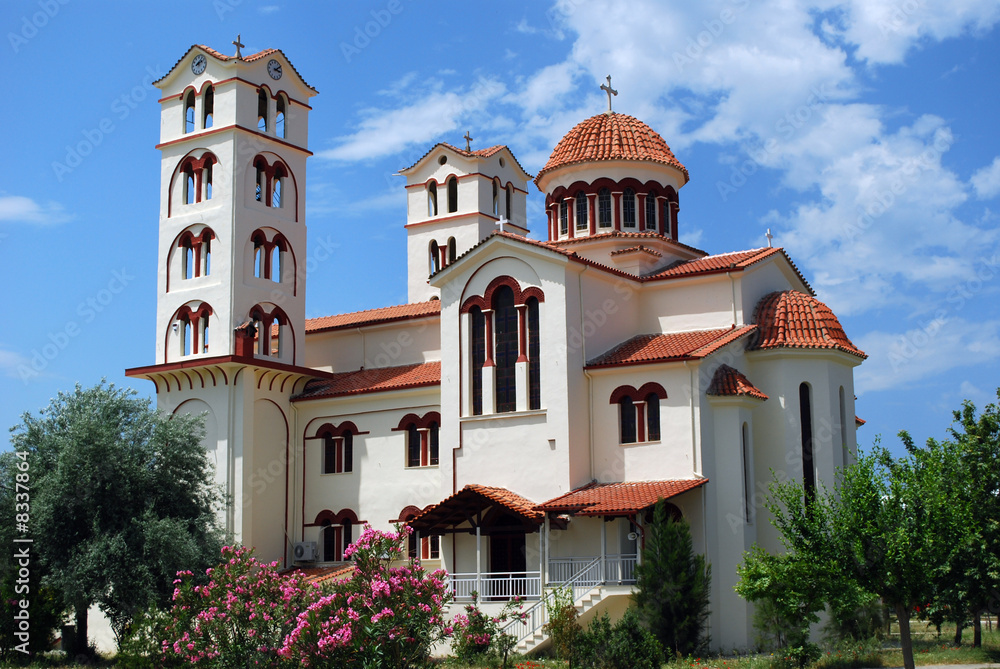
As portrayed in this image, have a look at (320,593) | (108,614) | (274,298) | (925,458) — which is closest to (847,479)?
(925,458)

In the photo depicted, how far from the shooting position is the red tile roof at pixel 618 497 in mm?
25938

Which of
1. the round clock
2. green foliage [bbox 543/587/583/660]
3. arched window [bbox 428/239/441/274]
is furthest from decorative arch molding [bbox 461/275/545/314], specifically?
arched window [bbox 428/239/441/274]

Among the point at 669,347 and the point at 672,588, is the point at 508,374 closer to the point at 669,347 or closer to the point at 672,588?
the point at 669,347

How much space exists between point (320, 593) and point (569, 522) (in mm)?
9916

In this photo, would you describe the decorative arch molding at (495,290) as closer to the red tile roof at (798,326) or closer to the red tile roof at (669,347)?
the red tile roof at (669,347)

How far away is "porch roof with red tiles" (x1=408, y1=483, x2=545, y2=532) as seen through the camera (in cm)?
2736

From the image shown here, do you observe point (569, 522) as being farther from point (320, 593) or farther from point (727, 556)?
point (320, 593)

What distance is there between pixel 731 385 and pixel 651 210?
8696mm

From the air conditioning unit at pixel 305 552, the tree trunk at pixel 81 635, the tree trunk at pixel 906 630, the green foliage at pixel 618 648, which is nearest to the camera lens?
the tree trunk at pixel 906 630

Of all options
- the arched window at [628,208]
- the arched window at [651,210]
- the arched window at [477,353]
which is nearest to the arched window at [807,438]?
the arched window at [651,210]

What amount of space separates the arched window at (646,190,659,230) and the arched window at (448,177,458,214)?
1234 cm

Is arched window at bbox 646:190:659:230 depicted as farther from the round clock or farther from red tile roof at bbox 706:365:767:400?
the round clock

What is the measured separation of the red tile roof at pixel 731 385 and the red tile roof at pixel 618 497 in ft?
7.63

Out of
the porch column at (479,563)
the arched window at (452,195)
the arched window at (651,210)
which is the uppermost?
the arched window at (452,195)
